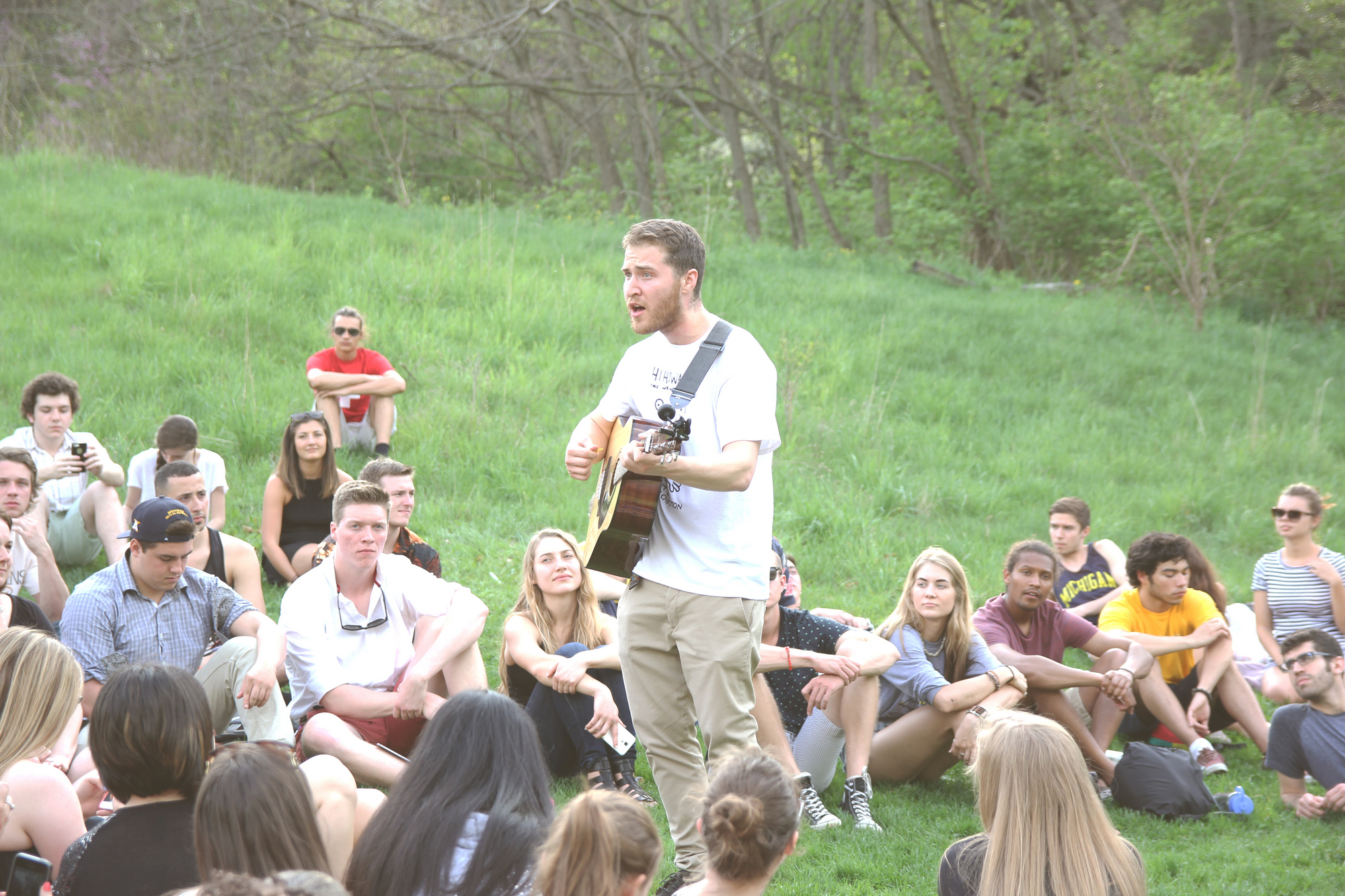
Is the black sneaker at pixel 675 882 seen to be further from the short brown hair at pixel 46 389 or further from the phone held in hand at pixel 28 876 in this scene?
the short brown hair at pixel 46 389

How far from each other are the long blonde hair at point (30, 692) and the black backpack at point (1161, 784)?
4491mm

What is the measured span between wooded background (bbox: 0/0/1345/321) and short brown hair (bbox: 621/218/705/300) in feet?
35.9

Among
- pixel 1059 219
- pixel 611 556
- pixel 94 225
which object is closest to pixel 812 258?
pixel 1059 219

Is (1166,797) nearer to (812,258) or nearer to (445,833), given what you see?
(445,833)

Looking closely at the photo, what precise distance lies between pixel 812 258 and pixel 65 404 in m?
10.6

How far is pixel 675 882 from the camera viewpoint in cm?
363

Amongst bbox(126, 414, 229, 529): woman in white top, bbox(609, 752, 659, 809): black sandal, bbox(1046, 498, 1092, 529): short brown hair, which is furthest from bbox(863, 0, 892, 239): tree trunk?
bbox(609, 752, 659, 809): black sandal

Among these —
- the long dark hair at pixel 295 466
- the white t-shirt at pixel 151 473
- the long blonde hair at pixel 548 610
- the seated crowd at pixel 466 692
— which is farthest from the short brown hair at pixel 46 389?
the long blonde hair at pixel 548 610

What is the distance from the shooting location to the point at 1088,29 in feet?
66.8

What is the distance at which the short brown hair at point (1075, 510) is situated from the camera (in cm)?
703

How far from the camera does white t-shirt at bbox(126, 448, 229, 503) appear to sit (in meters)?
6.72

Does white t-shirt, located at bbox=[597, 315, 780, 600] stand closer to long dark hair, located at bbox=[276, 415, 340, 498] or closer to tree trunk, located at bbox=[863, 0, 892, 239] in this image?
long dark hair, located at bbox=[276, 415, 340, 498]

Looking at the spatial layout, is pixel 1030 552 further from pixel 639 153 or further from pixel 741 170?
pixel 639 153

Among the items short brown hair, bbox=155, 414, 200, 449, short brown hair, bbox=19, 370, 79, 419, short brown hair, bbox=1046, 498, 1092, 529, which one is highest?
short brown hair, bbox=19, 370, 79, 419
